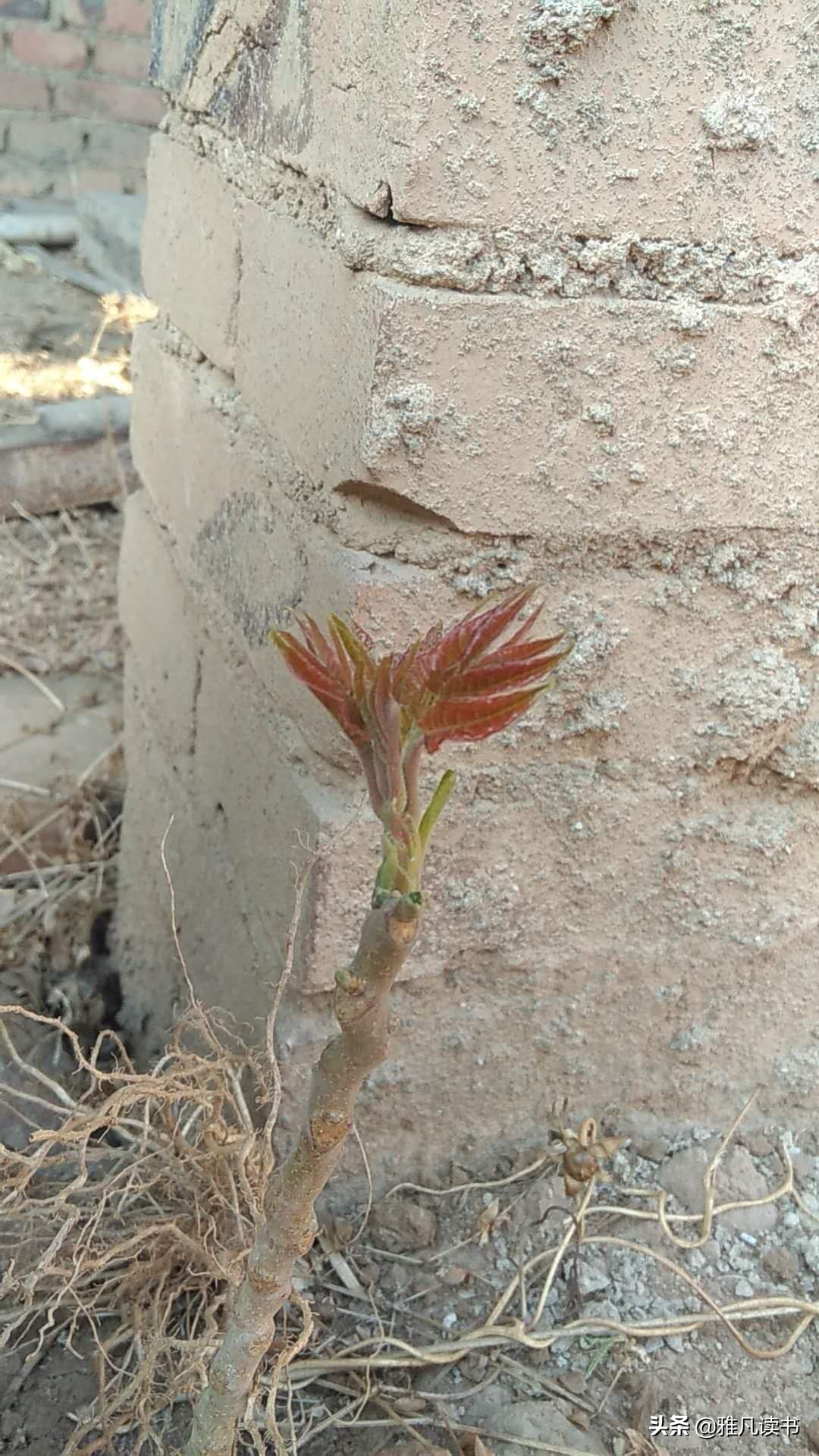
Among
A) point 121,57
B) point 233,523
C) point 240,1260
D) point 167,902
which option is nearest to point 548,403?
point 233,523

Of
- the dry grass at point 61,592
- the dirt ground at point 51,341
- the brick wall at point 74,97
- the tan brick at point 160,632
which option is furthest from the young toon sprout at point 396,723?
the brick wall at point 74,97

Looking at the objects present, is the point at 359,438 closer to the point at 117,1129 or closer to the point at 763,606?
the point at 763,606

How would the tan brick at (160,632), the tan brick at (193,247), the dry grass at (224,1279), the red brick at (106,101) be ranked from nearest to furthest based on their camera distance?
1. the dry grass at (224,1279)
2. the tan brick at (193,247)
3. the tan brick at (160,632)
4. the red brick at (106,101)

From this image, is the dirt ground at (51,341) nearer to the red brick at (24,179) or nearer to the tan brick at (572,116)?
the red brick at (24,179)

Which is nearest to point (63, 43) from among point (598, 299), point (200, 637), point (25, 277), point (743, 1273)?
point (25, 277)

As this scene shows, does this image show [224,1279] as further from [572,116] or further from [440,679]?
[572,116]

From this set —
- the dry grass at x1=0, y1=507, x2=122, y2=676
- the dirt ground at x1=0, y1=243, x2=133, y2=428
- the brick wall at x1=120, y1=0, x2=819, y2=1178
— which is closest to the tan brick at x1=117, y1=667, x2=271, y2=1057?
the brick wall at x1=120, y1=0, x2=819, y2=1178

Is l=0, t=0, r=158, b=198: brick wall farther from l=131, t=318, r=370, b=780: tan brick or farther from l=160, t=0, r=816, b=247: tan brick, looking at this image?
l=160, t=0, r=816, b=247: tan brick
